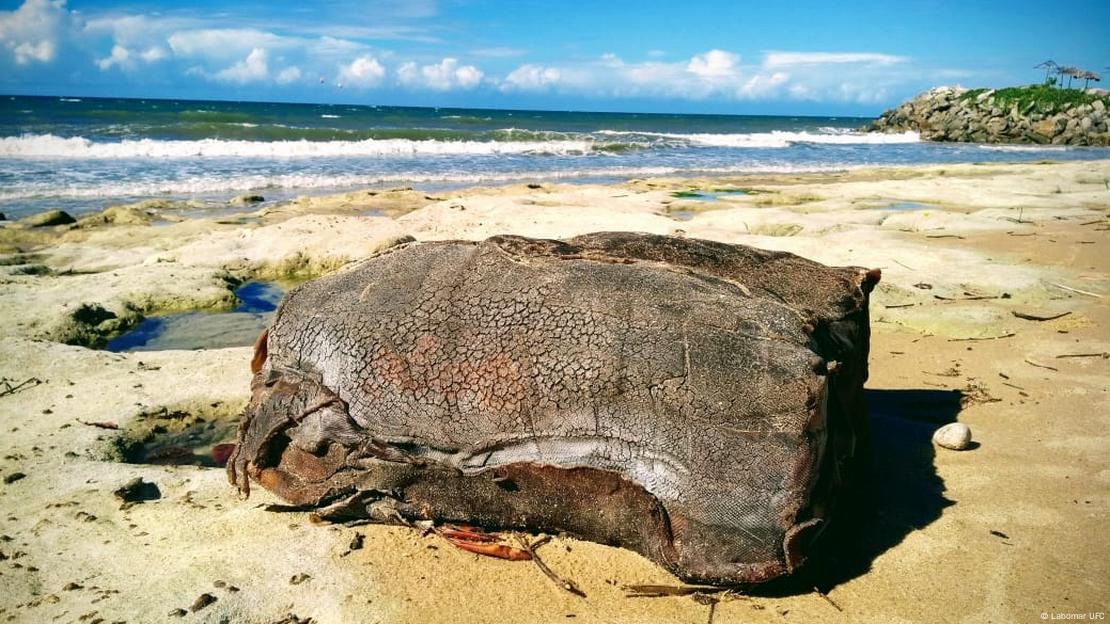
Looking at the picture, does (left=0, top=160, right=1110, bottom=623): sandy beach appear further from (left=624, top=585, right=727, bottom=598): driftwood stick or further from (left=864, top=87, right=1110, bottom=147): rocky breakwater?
(left=864, top=87, right=1110, bottom=147): rocky breakwater

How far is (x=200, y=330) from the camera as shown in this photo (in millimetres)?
6004

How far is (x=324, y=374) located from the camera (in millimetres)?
2984

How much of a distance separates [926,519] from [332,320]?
263 cm

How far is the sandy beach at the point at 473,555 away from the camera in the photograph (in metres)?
2.60

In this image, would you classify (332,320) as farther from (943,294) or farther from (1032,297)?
(1032,297)

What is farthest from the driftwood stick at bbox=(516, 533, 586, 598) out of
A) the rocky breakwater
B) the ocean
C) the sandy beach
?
the rocky breakwater

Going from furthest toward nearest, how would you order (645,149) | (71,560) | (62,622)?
(645,149), (71,560), (62,622)

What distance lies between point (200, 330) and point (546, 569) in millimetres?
4444

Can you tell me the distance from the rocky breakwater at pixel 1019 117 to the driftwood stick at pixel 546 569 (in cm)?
4531

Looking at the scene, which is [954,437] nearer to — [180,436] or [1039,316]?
[1039,316]

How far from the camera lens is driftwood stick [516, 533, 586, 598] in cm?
263

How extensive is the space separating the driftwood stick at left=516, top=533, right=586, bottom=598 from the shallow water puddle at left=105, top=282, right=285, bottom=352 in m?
3.62

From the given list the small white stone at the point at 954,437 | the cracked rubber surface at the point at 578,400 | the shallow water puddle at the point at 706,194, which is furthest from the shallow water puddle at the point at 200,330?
the shallow water puddle at the point at 706,194

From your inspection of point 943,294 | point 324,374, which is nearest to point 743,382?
point 324,374
